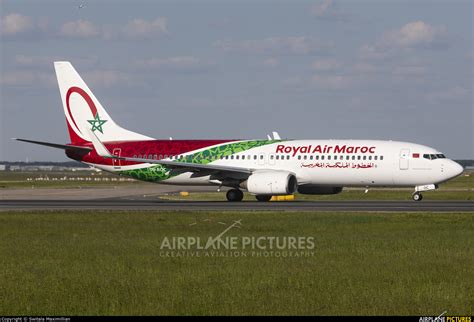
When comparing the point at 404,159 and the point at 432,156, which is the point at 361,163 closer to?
the point at 404,159

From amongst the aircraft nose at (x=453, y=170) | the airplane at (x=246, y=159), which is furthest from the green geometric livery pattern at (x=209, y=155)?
the aircraft nose at (x=453, y=170)

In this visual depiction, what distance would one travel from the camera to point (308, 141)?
53.3 meters

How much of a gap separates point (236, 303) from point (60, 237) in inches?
504

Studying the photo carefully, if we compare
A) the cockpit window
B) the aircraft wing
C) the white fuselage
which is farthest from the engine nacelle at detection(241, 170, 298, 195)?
the cockpit window

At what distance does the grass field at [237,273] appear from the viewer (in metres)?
15.1

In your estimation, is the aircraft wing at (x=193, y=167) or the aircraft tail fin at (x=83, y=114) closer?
the aircraft wing at (x=193, y=167)

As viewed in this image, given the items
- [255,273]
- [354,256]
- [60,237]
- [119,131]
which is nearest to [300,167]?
[119,131]

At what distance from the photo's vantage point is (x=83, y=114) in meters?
59.2

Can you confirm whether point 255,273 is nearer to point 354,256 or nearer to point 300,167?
point 354,256

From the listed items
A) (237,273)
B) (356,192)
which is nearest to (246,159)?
(356,192)

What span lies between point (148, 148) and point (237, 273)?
126 ft

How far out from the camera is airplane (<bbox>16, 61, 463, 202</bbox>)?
165 feet

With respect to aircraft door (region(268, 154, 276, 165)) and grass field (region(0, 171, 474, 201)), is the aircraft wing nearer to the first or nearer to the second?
aircraft door (region(268, 154, 276, 165))

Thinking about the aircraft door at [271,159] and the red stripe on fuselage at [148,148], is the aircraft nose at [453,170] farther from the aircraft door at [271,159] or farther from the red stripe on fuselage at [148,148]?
the red stripe on fuselage at [148,148]
